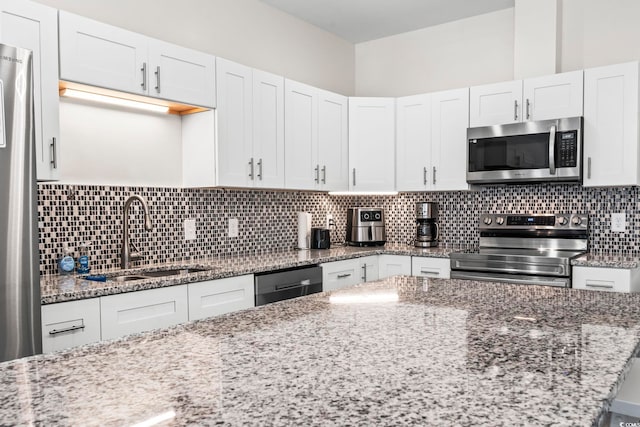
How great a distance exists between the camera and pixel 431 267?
383 cm

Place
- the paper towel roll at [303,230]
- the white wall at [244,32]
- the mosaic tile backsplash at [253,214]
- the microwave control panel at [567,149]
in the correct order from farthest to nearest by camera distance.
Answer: the paper towel roll at [303,230], the microwave control panel at [567,149], the white wall at [244,32], the mosaic tile backsplash at [253,214]

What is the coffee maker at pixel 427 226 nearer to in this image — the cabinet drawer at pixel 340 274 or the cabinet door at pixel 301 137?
the cabinet drawer at pixel 340 274

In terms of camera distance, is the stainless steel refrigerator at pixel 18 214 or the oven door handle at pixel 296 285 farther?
the oven door handle at pixel 296 285

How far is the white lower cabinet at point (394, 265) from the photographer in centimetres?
396

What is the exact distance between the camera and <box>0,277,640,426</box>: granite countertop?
79 cm

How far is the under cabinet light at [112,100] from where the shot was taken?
274 centimetres

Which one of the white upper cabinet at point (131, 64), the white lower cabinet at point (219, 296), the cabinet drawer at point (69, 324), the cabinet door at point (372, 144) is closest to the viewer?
the cabinet drawer at point (69, 324)

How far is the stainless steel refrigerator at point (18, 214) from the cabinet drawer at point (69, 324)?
0.07 meters

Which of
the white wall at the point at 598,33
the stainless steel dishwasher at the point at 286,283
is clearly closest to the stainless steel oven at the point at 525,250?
the stainless steel dishwasher at the point at 286,283

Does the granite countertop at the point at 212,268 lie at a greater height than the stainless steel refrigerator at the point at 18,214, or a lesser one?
lesser

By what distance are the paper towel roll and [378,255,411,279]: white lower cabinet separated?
25.0 inches

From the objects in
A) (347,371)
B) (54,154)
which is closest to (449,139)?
(54,154)

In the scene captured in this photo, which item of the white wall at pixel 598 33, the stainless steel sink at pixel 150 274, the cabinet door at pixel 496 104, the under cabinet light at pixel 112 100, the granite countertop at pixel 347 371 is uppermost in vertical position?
the white wall at pixel 598 33

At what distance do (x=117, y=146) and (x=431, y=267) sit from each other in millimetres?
2376
